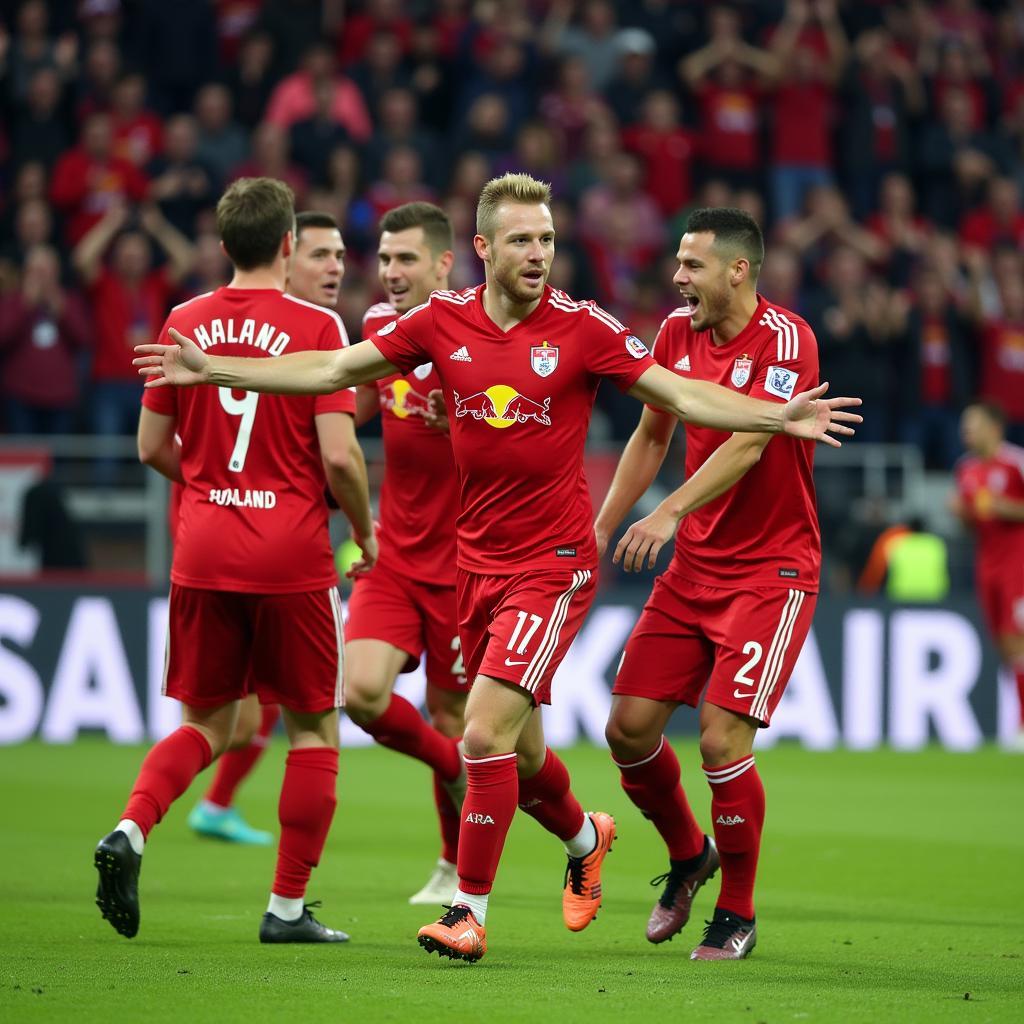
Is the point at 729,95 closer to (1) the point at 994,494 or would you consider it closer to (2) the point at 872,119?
(2) the point at 872,119

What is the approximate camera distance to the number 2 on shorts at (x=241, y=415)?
6730 mm

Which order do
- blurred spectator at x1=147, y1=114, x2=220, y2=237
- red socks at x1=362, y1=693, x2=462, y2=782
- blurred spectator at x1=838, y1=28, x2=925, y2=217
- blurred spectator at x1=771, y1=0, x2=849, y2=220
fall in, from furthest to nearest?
1. blurred spectator at x1=838, y1=28, x2=925, y2=217
2. blurred spectator at x1=771, y1=0, x2=849, y2=220
3. blurred spectator at x1=147, y1=114, x2=220, y2=237
4. red socks at x1=362, y1=693, x2=462, y2=782

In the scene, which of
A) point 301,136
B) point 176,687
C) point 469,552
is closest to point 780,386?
point 469,552

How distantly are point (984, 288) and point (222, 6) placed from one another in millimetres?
8249

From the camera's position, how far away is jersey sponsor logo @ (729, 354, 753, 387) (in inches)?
265

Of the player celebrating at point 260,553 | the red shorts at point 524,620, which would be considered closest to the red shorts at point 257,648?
the player celebrating at point 260,553

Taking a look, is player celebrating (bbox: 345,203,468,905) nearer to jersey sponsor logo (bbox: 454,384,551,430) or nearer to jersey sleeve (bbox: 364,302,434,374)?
jersey sleeve (bbox: 364,302,434,374)

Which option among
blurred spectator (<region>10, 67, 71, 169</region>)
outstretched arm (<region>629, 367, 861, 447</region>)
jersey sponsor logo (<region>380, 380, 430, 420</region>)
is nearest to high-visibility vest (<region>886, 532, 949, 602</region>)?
blurred spectator (<region>10, 67, 71, 169</region>)

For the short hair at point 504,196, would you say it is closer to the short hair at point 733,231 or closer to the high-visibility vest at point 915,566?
the short hair at point 733,231

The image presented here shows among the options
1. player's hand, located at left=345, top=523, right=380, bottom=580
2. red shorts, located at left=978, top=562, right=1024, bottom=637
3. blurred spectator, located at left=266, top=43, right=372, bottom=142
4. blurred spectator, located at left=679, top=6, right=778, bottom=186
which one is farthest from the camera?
blurred spectator, located at left=679, top=6, right=778, bottom=186

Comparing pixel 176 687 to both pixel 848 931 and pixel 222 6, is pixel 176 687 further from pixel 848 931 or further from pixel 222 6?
pixel 222 6

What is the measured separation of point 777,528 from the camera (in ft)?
22.2

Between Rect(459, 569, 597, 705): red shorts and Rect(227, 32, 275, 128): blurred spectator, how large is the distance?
12544 millimetres

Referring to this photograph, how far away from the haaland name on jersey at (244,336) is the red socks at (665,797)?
197 centimetres
